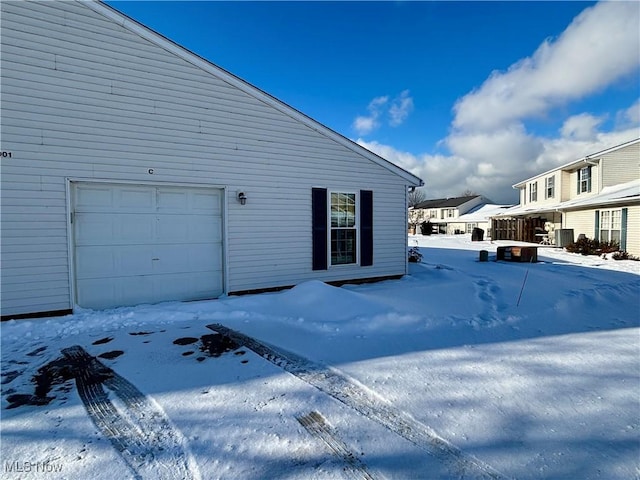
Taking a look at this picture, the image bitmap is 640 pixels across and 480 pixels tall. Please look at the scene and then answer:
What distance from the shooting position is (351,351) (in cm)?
396

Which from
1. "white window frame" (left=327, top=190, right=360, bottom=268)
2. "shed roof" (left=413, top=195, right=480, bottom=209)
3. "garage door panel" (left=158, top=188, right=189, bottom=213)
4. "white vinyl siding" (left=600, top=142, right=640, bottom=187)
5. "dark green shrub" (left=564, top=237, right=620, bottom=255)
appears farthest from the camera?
"shed roof" (left=413, top=195, right=480, bottom=209)

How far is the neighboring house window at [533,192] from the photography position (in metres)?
25.2

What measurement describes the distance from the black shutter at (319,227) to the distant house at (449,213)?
3948 centimetres

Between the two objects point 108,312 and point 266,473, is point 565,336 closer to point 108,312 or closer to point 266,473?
point 266,473

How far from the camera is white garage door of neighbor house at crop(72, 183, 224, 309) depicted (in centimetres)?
565

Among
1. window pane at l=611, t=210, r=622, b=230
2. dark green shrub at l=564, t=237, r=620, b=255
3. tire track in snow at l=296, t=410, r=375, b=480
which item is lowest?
tire track in snow at l=296, t=410, r=375, b=480

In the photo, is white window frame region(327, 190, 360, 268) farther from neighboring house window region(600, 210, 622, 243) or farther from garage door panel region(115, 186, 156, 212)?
neighboring house window region(600, 210, 622, 243)

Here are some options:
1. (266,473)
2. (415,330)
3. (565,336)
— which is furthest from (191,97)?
(565,336)

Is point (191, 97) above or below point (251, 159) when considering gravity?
above

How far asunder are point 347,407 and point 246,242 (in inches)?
186

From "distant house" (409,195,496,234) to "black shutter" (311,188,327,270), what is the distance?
1554 inches

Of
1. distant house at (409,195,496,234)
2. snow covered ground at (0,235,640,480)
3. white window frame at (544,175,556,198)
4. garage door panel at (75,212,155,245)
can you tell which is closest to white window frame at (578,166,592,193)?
white window frame at (544,175,556,198)

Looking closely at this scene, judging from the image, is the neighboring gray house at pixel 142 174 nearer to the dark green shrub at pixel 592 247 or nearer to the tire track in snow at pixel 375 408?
the tire track in snow at pixel 375 408

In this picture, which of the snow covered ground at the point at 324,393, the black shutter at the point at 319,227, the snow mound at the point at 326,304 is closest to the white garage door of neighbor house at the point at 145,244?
the snow covered ground at the point at 324,393
